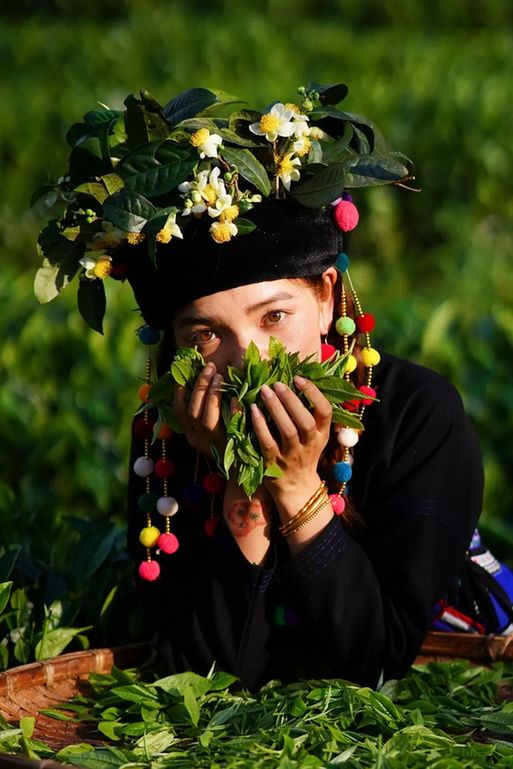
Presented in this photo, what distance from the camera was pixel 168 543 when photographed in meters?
3.38

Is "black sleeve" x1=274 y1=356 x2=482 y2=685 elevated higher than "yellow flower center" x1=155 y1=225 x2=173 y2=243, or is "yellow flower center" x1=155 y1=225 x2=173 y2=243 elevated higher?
"yellow flower center" x1=155 y1=225 x2=173 y2=243

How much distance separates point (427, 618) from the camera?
3.16m

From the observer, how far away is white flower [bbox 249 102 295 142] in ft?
9.68

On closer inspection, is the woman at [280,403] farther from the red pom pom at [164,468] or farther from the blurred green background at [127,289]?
the blurred green background at [127,289]

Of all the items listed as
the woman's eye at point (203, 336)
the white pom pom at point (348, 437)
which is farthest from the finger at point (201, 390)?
the white pom pom at point (348, 437)

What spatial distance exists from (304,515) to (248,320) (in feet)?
1.61

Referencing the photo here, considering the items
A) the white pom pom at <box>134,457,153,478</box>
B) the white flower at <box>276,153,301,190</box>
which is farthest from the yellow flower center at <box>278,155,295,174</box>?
the white pom pom at <box>134,457,153,478</box>

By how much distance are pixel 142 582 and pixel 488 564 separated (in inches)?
39.4

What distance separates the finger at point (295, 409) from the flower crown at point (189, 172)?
369 mm

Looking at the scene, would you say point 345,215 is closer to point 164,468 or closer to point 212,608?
point 164,468

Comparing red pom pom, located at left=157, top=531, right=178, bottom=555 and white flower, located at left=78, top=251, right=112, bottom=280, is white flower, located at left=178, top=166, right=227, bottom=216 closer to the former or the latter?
white flower, located at left=78, top=251, right=112, bottom=280

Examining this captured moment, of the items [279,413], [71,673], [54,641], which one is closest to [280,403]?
[279,413]

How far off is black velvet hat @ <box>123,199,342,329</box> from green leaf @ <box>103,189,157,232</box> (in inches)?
6.1

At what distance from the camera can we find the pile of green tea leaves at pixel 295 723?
2.55 metres
